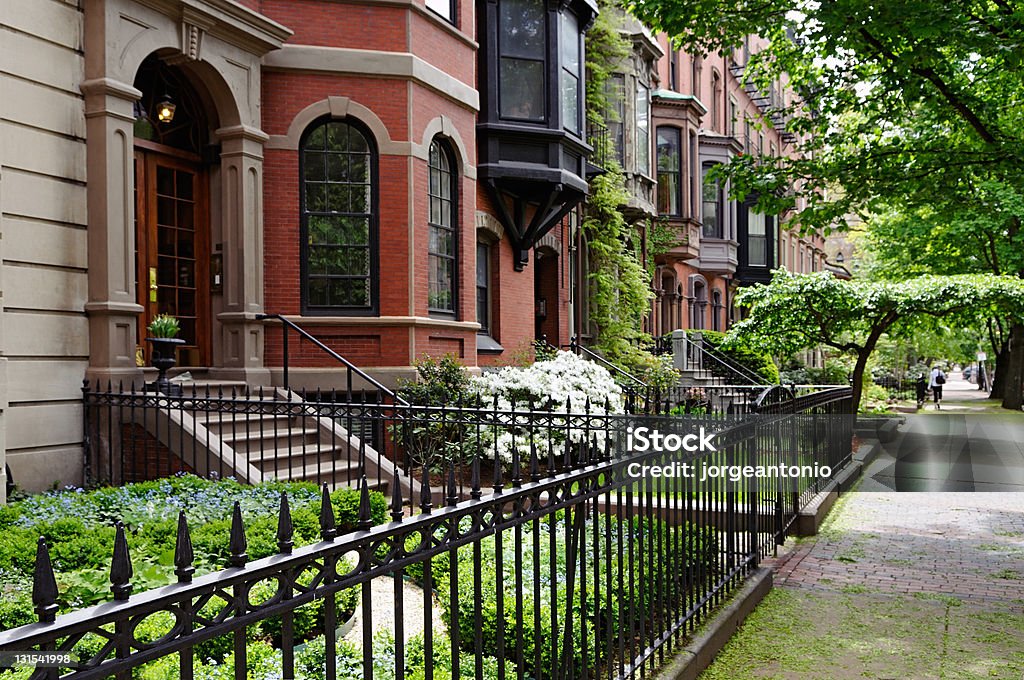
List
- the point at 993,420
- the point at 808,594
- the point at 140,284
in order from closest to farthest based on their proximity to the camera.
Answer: the point at 808,594 < the point at 140,284 < the point at 993,420

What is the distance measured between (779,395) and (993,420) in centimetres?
1981

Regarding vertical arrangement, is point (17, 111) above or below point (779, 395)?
Answer: above

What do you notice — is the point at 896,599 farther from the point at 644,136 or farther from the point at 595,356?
the point at 644,136

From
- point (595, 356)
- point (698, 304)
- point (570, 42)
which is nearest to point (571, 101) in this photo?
point (570, 42)

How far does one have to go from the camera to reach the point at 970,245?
2927cm

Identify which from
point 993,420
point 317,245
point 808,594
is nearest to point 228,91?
point 317,245

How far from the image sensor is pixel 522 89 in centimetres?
1639

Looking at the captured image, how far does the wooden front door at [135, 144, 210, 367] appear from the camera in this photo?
11.2 meters

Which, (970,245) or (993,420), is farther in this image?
(970,245)

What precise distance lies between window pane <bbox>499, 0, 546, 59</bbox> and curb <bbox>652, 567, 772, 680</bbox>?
12054 millimetres

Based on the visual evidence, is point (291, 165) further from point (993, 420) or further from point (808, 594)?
point (993, 420)

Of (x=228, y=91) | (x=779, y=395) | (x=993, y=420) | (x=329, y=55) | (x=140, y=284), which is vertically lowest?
(x=993, y=420)

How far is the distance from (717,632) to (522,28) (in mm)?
13530

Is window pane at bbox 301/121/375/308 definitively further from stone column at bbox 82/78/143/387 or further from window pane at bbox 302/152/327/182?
stone column at bbox 82/78/143/387
